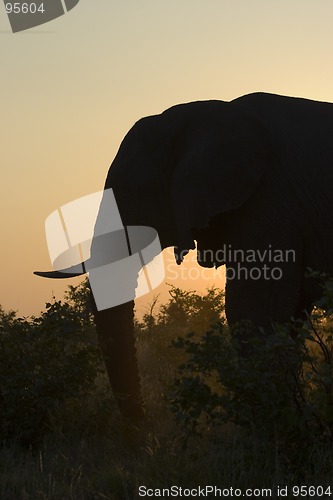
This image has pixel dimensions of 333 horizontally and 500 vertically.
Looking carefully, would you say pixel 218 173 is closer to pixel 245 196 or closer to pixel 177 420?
pixel 245 196

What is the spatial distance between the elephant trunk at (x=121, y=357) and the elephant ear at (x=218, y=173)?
1.07m

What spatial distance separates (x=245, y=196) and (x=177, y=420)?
7.48 ft

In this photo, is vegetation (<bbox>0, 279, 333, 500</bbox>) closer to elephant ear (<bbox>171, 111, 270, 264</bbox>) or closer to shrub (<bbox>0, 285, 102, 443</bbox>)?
shrub (<bbox>0, 285, 102, 443</bbox>)

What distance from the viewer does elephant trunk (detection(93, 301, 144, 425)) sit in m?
7.77

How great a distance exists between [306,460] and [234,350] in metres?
0.89

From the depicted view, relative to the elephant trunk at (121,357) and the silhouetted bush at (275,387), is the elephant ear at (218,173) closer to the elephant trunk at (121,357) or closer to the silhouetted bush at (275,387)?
the elephant trunk at (121,357)

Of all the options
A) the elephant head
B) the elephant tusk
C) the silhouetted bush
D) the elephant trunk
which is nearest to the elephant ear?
the elephant head

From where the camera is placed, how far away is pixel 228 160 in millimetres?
7160

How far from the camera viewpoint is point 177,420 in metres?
5.51

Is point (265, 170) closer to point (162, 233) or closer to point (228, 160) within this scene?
point (228, 160)

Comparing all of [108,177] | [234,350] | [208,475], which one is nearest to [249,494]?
[208,475]

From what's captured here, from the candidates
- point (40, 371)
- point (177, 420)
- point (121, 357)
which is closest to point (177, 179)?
point (121, 357)

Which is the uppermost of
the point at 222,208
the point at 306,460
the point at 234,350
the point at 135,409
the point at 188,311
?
the point at 222,208

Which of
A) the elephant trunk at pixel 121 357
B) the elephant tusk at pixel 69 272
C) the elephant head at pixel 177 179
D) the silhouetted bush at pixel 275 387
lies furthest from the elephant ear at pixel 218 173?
the silhouetted bush at pixel 275 387
